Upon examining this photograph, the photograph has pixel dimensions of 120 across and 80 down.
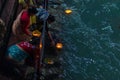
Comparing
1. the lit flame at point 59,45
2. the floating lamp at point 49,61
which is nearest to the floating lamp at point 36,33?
the floating lamp at point 49,61

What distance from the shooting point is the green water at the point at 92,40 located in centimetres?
967

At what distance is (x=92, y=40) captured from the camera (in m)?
11.2

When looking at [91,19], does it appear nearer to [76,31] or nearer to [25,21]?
[76,31]

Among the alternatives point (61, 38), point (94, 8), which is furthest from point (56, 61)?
point (94, 8)

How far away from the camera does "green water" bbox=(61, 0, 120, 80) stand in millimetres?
9672

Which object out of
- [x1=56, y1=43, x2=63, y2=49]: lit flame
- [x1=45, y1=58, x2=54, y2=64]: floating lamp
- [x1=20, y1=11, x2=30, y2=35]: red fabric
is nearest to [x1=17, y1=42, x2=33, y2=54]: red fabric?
[x1=20, y1=11, x2=30, y2=35]: red fabric

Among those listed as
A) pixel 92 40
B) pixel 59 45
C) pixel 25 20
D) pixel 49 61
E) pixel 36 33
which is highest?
pixel 25 20

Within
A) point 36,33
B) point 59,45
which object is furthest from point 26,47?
point 59,45

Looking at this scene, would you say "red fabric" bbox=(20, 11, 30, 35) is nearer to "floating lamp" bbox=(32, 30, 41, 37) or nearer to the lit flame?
"floating lamp" bbox=(32, 30, 41, 37)

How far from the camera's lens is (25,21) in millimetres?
7215

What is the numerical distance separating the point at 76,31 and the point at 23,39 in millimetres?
4369

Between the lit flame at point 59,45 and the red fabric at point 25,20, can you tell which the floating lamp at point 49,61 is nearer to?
the lit flame at point 59,45

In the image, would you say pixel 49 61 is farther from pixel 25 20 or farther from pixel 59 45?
pixel 25 20

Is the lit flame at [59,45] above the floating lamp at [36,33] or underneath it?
underneath
